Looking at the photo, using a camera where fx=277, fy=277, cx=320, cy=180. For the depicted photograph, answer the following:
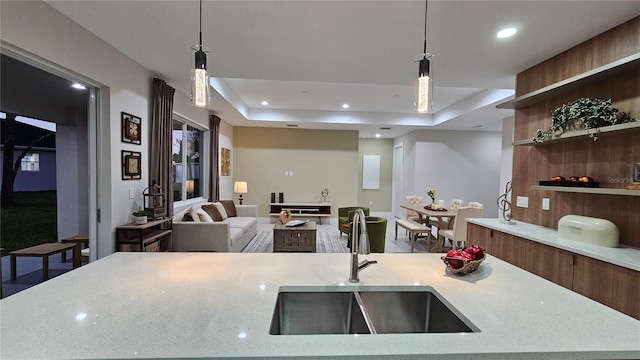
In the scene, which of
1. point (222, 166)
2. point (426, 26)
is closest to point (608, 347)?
point (426, 26)

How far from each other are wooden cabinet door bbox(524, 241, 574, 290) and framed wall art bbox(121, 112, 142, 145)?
421cm

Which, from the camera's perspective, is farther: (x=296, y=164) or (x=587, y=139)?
(x=296, y=164)

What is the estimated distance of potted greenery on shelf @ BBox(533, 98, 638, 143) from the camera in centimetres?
215

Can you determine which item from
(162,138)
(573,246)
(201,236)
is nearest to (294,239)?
(201,236)

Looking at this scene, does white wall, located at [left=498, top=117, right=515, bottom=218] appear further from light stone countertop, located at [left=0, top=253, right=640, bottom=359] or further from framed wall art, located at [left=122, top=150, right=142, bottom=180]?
framed wall art, located at [left=122, top=150, right=142, bottom=180]

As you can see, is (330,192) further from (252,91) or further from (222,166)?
(252,91)

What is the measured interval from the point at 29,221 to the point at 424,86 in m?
3.40

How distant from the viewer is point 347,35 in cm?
244

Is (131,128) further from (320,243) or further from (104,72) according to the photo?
(320,243)

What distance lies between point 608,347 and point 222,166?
645 cm

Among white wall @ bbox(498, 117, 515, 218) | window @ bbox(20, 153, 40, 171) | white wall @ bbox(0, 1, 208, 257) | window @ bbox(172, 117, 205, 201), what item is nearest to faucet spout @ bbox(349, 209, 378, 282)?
white wall @ bbox(0, 1, 208, 257)

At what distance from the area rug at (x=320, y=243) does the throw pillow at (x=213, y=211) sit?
75 centimetres

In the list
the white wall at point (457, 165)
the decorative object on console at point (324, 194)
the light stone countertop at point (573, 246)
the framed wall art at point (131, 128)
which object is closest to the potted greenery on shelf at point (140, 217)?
the framed wall art at point (131, 128)

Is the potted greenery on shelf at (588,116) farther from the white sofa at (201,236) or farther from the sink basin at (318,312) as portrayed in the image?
the white sofa at (201,236)
